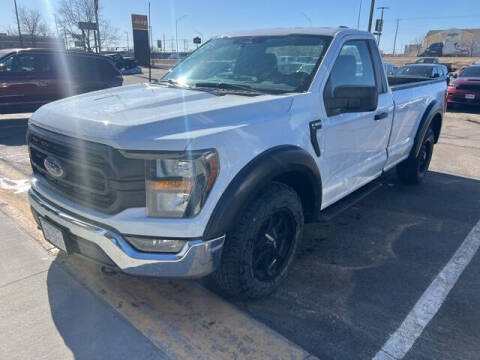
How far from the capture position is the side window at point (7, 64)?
31.9 feet

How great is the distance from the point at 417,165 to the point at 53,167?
4.65m

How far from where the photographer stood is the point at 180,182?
2.13 metres

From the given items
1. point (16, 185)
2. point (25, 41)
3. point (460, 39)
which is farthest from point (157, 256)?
point (460, 39)

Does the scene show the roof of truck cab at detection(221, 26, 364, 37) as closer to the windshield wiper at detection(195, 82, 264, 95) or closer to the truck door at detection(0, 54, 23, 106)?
the windshield wiper at detection(195, 82, 264, 95)

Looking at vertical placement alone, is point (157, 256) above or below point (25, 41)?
below

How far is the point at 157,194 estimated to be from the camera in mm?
2150

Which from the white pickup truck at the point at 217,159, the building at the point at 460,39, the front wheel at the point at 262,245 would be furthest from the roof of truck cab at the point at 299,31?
the building at the point at 460,39

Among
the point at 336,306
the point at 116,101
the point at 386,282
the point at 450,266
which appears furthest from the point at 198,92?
the point at 450,266

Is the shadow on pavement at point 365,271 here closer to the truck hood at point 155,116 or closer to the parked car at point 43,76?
the truck hood at point 155,116

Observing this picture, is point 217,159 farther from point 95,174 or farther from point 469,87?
point 469,87

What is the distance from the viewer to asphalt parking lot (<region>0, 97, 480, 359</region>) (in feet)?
8.09

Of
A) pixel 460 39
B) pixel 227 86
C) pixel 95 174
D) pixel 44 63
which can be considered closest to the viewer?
pixel 95 174

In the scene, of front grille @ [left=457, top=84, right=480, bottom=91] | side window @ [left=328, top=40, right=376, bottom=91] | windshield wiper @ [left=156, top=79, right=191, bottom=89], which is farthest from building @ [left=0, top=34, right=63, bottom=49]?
side window @ [left=328, top=40, right=376, bottom=91]

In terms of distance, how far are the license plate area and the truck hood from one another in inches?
24.8
